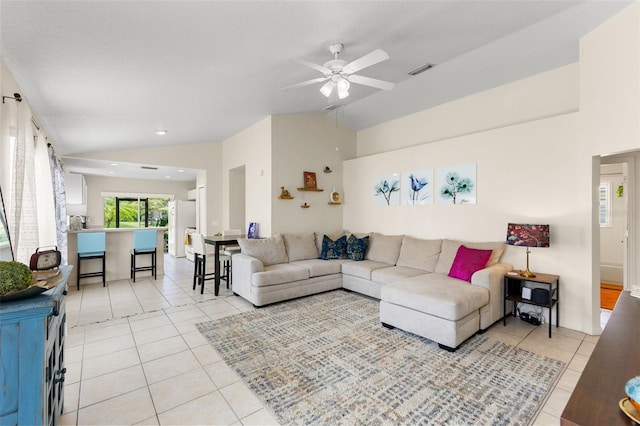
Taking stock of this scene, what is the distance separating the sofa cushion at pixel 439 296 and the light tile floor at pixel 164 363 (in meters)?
0.55

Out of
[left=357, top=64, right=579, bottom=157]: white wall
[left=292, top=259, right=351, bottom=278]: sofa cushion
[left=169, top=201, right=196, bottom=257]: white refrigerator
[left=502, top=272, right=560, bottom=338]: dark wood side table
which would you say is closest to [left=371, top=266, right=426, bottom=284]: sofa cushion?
[left=292, top=259, right=351, bottom=278]: sofa cushion

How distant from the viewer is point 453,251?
4070 mm

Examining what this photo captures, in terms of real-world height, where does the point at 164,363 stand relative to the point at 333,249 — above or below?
below

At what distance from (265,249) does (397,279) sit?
2054mm

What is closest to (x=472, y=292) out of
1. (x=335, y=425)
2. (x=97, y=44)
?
(x=335, y=425)

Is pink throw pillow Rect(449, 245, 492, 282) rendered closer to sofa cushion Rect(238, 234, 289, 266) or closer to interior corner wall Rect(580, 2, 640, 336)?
interior corner wall Rect(580, 2, 640, 336)

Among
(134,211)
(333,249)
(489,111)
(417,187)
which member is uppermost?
(489,111)

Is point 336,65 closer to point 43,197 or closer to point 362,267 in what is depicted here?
point 362,267

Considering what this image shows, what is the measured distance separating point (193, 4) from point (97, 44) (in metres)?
0.89

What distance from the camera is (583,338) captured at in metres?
3.08

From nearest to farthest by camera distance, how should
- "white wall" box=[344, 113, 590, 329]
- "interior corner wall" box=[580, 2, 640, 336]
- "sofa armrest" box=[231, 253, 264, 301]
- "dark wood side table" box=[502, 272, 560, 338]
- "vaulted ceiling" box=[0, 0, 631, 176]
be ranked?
"vaulted ceiling" box=[0, 0, 631, 176]
"interior corner wall" box=[580, 2, 640, 336]
"dark wood side table" box=[502, 272, 560, 338]
"white wall" box=[344, 113, 590, 329]
"sofa armrest" box=[231, 253, 264, 301]

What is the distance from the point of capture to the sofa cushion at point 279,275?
3.99 meters

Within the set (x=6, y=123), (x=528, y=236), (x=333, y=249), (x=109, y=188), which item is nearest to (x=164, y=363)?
(x=6, y=123)

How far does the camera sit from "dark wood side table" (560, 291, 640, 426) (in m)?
0.95
